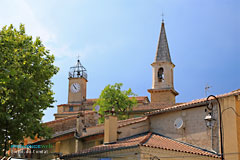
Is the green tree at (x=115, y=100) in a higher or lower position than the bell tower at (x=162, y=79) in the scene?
lower

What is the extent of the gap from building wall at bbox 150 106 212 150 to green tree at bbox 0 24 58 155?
25.5ft

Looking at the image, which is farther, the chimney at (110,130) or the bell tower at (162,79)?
the bell tower at (162,79)

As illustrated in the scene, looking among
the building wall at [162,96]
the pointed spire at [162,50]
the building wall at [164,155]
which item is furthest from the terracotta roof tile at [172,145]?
the pointed spire at [162,50]

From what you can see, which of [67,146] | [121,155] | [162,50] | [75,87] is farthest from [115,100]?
[75,87]

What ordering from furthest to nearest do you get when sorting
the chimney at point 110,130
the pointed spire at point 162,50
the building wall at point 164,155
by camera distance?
the pointed spire at point 162,50 → the chimney at point 110,130 → the building wall at point 164,155

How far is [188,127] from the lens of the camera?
73.4ft

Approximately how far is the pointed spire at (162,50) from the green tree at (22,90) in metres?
30.3

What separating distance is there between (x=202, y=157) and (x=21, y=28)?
1548 cm

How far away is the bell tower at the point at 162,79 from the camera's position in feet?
171

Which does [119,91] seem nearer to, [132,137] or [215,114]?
[132,137]

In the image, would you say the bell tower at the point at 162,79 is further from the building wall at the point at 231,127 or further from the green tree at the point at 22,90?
the building wall at the point at 231,127

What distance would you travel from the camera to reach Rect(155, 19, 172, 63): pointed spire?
53.4 metres

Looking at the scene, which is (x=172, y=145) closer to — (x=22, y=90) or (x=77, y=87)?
(x=22, y=90)

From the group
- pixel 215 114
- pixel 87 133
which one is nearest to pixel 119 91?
pixel 87 133
